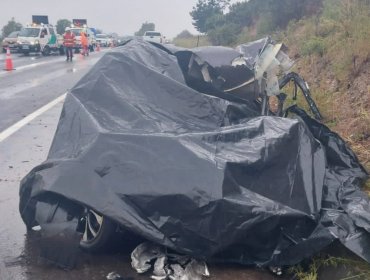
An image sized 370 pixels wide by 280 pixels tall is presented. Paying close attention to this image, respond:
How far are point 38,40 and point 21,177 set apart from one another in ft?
85.7

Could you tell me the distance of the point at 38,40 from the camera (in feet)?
97.9

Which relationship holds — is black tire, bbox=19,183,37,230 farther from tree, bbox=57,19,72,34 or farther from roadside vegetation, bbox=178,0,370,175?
tree, bbox=57,19,72,34

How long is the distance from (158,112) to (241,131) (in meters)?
0.86

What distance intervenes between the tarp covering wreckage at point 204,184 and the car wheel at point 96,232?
0.68 ft

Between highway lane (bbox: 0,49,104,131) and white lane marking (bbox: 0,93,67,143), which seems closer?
white lane marking (bbox: 0,93,67,143)

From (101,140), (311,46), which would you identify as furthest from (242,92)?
(311,46)

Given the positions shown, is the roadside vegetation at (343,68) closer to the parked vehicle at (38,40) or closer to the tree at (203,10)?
the parked vehicle at (38,40)

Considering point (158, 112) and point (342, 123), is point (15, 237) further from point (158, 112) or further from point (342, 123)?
point (342, 123)

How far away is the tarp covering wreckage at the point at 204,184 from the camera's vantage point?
136 inches

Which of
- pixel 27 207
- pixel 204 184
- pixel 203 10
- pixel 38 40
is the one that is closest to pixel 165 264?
pixel 204 184

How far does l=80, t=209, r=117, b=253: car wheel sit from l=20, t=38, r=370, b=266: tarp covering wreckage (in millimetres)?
207

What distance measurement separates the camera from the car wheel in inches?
144

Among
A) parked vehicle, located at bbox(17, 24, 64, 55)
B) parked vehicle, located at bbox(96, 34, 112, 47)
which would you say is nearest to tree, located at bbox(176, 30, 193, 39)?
parked vehicle, located at bbox(96, 34, 112, 47)

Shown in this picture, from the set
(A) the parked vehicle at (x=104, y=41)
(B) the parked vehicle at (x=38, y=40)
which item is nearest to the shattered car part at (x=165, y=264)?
(B) the parked vehicle at (x=38, y=40)
